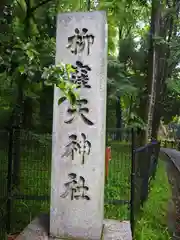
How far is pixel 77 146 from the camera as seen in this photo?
3275 millimetres

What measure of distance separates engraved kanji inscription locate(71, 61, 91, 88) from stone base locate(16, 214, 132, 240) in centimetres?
190

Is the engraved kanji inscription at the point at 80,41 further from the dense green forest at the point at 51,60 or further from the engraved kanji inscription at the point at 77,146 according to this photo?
the engraved kanji inscription at the point at 77,146

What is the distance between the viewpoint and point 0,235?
427cm

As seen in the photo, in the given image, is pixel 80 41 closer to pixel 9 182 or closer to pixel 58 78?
pixel 58 78

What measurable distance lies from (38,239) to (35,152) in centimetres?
175

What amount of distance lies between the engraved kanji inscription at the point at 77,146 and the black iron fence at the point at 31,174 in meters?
1.21

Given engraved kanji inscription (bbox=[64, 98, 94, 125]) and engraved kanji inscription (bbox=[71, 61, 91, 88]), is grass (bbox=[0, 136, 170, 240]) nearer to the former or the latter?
engraved kanji inscription (bbox=[64, 98, 94, 125])

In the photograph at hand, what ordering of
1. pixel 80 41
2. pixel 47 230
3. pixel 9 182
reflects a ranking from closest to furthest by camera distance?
pixel 80 41, pixel 47 230, pixel 9 182

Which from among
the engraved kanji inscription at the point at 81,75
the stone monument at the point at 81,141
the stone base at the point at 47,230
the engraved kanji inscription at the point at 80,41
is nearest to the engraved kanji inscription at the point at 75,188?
the stone monument at the point at 81,141

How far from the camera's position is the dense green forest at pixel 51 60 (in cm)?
240

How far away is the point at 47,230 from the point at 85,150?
3.93 feet

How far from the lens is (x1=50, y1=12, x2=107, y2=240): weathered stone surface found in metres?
3.25

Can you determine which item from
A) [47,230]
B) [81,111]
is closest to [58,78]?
[81,111]

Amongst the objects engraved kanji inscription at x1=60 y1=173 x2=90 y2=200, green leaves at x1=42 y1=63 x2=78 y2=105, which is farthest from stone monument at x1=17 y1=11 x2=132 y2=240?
green leaves at x1=42 y1=63 x2=78 y2=105
